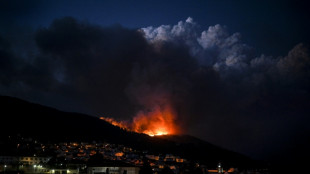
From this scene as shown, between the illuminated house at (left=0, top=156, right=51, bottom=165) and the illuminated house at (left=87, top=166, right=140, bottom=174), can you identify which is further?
the illuminated house at (left=0, top=156, right=51, bottom=165)

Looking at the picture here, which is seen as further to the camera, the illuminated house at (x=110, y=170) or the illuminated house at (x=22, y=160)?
the illuminated house at (x=22, y=160)

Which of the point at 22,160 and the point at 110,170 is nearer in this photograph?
the point at 110,170

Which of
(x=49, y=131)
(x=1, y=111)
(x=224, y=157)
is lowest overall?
(x=224, y=157)

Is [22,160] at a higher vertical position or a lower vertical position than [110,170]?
higher

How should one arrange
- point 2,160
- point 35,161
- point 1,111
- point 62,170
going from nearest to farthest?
1. point 62,170
2. point 2,160
3. point 35,161
4. point 1,111

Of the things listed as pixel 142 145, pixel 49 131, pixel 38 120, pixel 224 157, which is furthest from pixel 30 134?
pixel 224 157

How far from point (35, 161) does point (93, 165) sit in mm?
20649

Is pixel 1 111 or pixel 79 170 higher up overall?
pixel 1 111

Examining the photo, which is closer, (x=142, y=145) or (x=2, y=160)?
(x=2, y=160)

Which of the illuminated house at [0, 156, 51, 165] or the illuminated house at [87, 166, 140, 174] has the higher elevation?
the illuminated house at [0, 156, 51, 165]

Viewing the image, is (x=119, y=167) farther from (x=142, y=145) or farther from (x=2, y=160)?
(x=142, y=145)

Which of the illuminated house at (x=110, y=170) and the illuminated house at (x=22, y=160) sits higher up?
the illuminated house at (x=22, y=160)

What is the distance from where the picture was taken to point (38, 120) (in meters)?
198

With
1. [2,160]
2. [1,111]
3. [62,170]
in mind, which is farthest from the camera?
[1,111]
